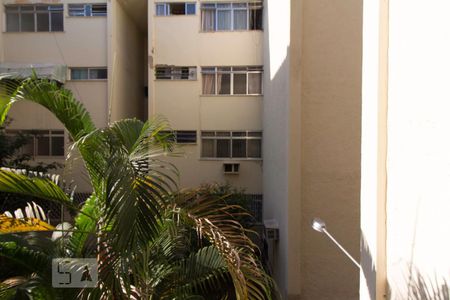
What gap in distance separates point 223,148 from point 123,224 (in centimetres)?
1029

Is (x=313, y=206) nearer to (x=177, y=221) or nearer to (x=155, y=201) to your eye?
(x=177, y=221)

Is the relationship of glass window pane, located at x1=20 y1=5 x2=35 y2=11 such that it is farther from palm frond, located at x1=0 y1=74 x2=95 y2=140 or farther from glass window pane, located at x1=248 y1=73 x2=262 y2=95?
palm frond, located at x1=0 y1=74 x2=95 y2=140

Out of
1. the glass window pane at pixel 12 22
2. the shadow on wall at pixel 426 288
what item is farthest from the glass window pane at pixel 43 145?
the shadow on wall at pixel 426 288

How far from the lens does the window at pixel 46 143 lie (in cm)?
1249

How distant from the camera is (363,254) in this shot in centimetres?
298

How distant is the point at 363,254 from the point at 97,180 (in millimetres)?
2185

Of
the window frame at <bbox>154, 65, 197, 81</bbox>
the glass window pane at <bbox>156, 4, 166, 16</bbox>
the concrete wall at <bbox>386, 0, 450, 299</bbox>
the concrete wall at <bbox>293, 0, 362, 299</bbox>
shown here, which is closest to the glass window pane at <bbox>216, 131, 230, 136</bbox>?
the window frame at <bbox>154, 65, 197, 81</bbox>

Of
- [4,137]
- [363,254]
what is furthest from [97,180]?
[4,137]

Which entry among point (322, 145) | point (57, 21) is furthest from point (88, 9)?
point (322, 145)

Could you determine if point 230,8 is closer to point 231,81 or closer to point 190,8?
point 190,8

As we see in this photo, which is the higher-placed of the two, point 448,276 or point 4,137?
point 4,137

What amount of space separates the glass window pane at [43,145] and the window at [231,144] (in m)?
5.15
